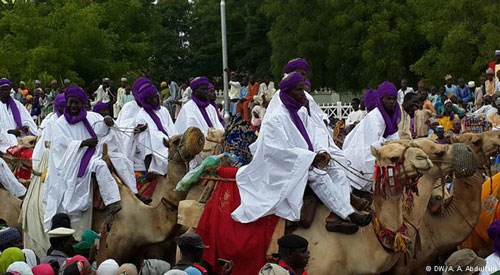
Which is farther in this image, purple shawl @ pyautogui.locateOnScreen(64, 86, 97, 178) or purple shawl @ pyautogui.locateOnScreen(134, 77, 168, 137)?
purple shawl @ pyautogui.locateOnScreen(134, 77, 168, 137)

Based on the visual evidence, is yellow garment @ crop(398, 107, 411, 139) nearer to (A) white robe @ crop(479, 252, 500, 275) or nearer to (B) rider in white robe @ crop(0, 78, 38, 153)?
(A) white robe @ crop(479, 252, 500, 275)

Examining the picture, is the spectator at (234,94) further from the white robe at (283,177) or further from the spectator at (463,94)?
the white robe at (283,177)

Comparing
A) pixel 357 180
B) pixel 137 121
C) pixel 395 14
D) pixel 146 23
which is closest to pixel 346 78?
pixel 395 14

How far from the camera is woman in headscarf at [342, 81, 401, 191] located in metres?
12.7

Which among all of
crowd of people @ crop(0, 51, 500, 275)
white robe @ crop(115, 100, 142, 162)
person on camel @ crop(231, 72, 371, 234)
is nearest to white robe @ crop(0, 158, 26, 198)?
crowd of people @ crop(0, 51, 500, 275)

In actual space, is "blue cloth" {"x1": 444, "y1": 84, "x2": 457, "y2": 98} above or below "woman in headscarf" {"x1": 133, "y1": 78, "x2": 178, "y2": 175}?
below

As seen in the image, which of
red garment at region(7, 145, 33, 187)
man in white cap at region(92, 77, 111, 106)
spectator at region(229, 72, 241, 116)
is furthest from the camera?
spectator at region(229, 72, 241, 116)

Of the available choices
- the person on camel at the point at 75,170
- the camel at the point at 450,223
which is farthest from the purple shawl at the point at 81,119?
the camel at the point at 450,223

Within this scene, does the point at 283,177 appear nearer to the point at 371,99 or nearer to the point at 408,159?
the point at 408,159

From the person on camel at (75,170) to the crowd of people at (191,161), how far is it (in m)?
0.01

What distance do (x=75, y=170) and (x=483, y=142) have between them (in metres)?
5.09

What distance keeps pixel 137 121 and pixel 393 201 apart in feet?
19.9

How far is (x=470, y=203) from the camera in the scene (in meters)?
12.3

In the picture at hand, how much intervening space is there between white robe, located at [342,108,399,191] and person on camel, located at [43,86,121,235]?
2.95 metres
